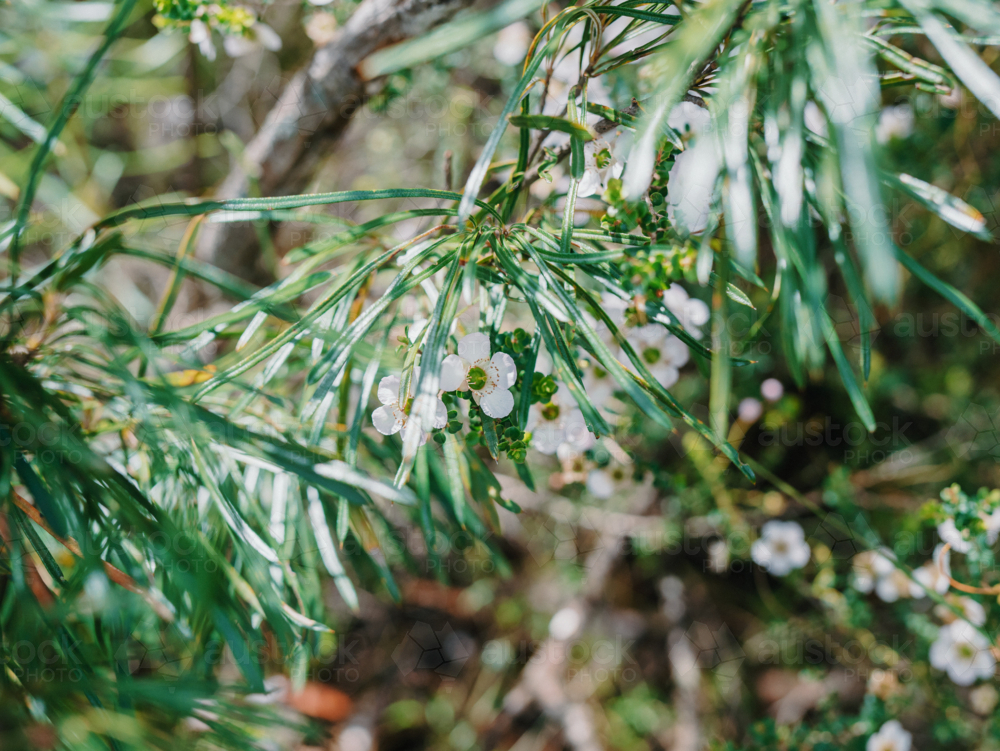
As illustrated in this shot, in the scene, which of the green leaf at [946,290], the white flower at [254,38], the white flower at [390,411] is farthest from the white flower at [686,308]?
the white flower at [254,38]

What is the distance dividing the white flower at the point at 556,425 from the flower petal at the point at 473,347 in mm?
109

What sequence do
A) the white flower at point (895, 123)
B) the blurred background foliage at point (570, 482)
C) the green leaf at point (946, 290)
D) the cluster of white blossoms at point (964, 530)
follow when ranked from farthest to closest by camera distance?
the white flower at point (895, 123), the blurred background foliage at point (570, 482), the cluster of white blossoms at point (964, 530), the green leaf at point (946, 290)

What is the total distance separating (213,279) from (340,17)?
0.54m

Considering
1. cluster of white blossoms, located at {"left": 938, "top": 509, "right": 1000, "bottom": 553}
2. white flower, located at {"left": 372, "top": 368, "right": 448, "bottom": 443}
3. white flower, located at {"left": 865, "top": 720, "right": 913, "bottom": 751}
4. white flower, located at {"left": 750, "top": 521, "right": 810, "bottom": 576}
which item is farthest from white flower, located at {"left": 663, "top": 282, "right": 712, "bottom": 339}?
white flower, located at {"left": 865, "top": 720, "right": 913, "bottom": 751}

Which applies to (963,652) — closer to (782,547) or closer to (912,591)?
(912,591)

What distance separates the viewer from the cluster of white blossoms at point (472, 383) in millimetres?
473

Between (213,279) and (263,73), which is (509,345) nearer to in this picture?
(213,279)

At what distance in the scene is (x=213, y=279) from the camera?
2.28 ft

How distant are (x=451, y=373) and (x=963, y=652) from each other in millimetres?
1072

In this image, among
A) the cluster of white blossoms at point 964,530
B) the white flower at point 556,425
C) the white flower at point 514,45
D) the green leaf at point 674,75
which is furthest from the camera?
the white flower at point 514,45

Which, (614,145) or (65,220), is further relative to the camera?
(65,220)

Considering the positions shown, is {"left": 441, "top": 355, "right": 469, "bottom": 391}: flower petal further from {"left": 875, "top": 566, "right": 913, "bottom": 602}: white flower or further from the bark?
{"left": 875, "top": 566, "right": 913, "bottom": 602}: white flower

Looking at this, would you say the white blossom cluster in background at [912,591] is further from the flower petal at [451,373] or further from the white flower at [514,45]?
the white flower at [514,45]

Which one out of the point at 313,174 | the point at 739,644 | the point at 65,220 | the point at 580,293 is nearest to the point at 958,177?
the point at 739,644
